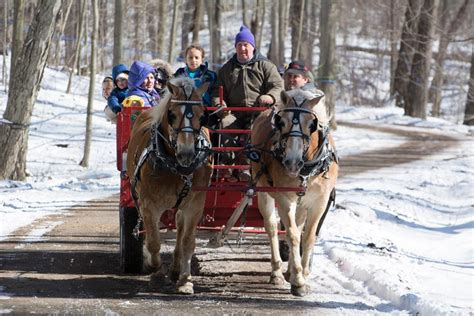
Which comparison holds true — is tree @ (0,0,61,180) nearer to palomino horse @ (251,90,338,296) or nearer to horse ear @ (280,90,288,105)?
palomino horse @ (251,90,338,296)

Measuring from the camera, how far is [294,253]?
7297 millimetres

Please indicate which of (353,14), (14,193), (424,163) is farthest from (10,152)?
(353,14)

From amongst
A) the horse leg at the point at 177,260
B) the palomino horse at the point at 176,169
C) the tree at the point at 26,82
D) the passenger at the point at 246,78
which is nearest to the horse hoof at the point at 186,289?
the palomino horse at the point at 176,169

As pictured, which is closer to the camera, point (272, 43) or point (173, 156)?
point (173, 156)

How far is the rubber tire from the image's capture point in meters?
7.86

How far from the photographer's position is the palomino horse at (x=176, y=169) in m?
6.72

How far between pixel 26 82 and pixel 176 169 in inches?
328

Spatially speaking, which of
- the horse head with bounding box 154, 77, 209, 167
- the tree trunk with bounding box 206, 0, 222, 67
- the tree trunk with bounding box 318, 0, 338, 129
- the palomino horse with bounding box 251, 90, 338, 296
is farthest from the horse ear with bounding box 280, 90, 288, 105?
the tree trunk with bounding box 206, 0, 222, 67

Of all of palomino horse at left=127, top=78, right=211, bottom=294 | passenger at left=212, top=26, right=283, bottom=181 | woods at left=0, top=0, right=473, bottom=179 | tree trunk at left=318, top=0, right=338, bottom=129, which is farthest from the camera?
tree trunk at left=318, top=0, right=338, bottom=129

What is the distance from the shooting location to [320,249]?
31.9 ft

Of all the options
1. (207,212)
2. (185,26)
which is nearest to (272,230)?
(207,212)

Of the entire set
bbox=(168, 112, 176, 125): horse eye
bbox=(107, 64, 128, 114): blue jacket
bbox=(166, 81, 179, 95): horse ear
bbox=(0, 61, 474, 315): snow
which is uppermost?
bbox=(166, 81, 179, 95): horse ear

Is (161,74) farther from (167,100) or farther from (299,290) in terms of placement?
(299,290)

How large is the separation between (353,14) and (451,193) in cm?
4678
